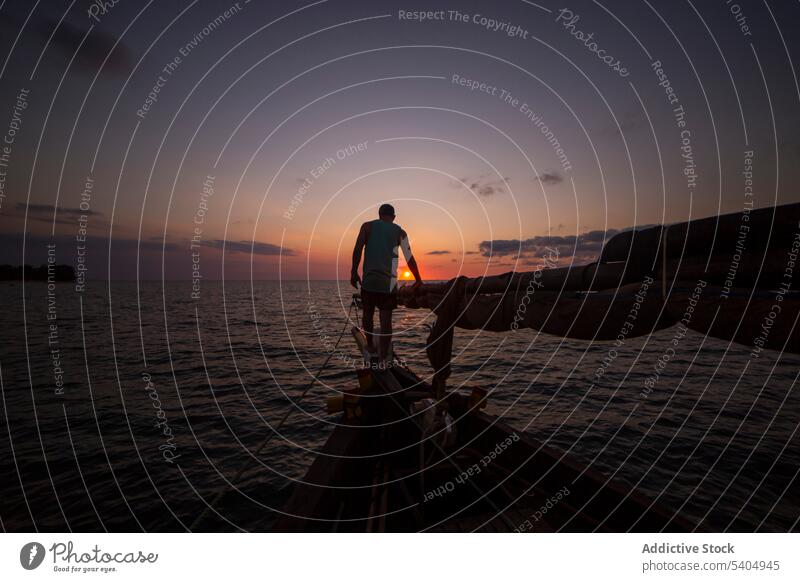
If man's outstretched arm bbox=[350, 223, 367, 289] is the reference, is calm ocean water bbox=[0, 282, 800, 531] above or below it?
below

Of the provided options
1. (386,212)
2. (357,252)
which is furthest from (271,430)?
(386,212)

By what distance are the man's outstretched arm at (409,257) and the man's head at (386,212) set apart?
43 centimetres

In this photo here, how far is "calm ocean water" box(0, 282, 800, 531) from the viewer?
26.0 feet

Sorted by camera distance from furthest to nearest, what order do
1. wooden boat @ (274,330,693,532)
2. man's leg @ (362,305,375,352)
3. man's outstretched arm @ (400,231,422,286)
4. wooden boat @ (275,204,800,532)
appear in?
man's leg @ (362,305,375,352)
man's outstretched arm @ (400,231,422,286)
wooden boat @ (274,330,693,532)
wooden boat @ (275,204,800,532)

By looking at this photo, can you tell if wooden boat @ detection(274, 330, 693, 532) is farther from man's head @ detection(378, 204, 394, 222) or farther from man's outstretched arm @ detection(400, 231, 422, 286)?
man's head @ detection(378, 204, 394, 222)

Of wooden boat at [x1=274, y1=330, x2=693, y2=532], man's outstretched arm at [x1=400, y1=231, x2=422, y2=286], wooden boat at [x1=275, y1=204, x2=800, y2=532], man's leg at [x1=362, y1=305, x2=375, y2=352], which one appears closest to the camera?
wooden boat at [x1=275, y1=204, x2=800, y2=532]

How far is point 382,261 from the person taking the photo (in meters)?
7.43

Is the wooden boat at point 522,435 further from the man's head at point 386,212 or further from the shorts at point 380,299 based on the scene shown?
the man's head at point 386,212

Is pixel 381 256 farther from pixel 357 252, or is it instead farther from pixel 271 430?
pixel 271 430

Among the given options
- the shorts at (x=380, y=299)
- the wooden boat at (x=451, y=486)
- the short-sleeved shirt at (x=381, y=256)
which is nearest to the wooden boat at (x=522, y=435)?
the wooden boat at (x=451, y=486)

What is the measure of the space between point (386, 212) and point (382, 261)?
1.06 m

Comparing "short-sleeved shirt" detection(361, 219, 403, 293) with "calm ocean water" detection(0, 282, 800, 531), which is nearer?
"short-sleeved shirt" detection(361, 219, 403, 293)

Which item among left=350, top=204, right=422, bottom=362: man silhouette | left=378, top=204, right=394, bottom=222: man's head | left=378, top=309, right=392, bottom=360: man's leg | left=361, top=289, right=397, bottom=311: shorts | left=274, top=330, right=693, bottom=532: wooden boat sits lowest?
left=274, top=330, right=693, bottom=532: wooden boat

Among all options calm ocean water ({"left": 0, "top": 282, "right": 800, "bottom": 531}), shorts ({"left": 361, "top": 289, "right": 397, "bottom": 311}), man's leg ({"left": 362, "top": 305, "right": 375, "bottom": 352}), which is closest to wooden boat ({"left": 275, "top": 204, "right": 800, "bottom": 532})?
shorts ({"left": 361, "top": 289, "right": 397, "bottom": 311})
